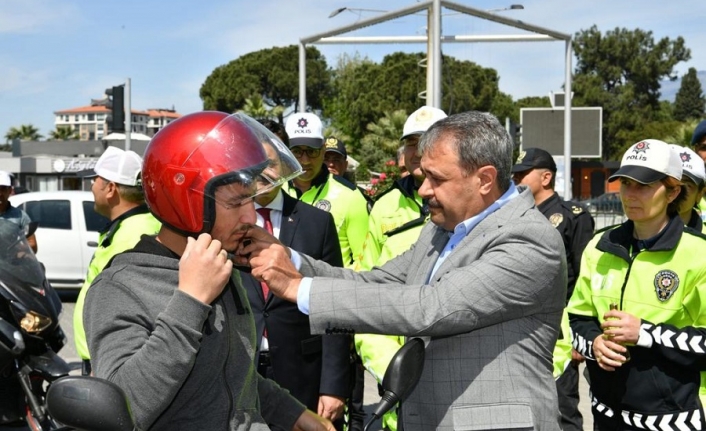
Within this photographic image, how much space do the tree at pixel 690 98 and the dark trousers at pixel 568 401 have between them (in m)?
86.3

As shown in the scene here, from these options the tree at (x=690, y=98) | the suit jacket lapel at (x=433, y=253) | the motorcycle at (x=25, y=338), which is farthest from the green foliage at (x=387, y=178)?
the tree at (x=690, y=98)

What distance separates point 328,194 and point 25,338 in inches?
84.7

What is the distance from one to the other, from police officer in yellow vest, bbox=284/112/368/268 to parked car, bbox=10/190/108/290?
804 centimetres

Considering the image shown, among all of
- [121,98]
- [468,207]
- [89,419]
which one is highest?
[121,98]

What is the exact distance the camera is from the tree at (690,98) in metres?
86.2

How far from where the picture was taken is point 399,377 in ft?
7.07

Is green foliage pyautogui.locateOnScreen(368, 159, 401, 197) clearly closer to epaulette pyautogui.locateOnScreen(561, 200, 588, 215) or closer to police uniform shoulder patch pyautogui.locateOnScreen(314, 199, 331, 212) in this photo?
epaulette pyautogui.locateOnScreen(561, 200, 588, 215)

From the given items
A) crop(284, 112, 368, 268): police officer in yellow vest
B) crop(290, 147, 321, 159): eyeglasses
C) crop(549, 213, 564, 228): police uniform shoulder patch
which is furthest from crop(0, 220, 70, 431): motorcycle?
crop(549, 213, 564, 228): police uniform shoulder patch

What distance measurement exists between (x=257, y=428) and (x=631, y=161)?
2.22 m

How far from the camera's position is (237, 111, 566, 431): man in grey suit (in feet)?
7.82

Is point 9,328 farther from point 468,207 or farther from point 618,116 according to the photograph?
point 618,116

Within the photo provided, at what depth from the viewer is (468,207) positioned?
8.66 feet

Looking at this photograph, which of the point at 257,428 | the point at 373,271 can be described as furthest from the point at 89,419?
the point at 373,271

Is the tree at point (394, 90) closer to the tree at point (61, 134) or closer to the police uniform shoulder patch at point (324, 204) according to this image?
the tree at point (61, 134)
